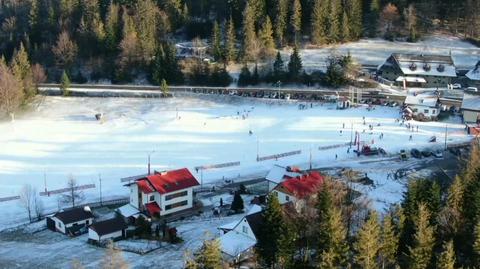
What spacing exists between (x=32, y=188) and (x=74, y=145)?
8.41 meters

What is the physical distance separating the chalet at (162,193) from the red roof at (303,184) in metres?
5.57

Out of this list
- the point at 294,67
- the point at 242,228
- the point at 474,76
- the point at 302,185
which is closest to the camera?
the point at 242,228

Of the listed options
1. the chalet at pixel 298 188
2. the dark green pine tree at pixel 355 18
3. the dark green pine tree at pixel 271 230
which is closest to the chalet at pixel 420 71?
the dark green pine tree at pixel 355 18

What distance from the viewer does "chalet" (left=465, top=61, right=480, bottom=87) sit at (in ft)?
196

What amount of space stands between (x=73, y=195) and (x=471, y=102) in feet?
104

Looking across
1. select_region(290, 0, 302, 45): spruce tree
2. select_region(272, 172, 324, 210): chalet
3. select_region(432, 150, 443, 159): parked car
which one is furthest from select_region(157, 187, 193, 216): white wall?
select_region(290, 0, 302, 45): spruce tree

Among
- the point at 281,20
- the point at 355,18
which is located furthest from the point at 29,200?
the point at 355,18

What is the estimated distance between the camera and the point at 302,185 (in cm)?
3294

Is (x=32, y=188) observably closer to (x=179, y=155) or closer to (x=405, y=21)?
(x=179, y=155)

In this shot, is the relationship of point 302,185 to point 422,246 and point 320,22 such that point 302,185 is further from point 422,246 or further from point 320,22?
point 320,22

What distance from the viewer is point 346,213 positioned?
28219 millimetres

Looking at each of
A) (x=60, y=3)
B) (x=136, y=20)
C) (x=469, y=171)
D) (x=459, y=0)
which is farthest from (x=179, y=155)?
(x=459, y=0)

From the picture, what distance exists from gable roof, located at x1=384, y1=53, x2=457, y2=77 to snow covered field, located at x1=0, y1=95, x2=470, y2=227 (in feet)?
29.5

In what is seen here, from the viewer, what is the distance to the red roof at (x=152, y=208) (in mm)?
34688
